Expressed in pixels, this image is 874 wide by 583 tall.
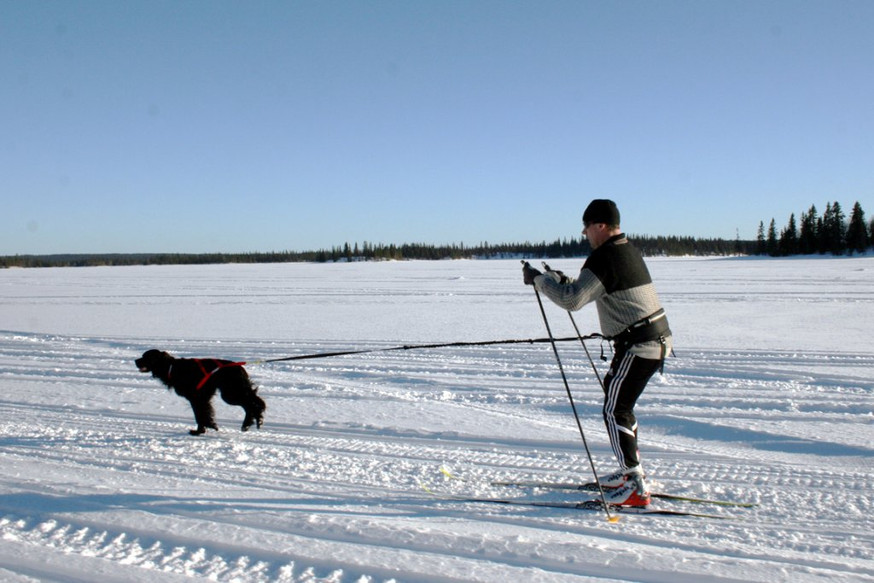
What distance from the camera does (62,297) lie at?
76.2 ft

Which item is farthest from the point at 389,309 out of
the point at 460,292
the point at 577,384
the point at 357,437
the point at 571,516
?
the point at 571,516

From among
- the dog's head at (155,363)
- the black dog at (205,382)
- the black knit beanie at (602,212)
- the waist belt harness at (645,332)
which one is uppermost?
the black knit beanie at (602,212)

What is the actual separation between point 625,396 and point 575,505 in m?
0.73

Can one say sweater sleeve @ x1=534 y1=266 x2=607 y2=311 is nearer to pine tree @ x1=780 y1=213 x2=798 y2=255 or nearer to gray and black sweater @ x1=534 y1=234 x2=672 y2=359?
gray and black sweater @ x1=534 y1=234 x2=672 y2=359

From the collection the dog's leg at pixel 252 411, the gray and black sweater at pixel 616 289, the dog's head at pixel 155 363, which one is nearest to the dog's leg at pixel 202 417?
the dog's leg at pixel 252 411

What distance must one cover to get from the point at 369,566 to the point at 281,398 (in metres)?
4.05

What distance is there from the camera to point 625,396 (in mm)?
3695

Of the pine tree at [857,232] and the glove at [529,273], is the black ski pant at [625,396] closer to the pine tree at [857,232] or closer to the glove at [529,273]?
the glove at [529,273]

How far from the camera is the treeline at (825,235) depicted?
59500 mm

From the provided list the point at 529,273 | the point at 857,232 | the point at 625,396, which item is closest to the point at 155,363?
the point at 529,273

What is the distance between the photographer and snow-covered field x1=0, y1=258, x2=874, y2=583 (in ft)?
9.97

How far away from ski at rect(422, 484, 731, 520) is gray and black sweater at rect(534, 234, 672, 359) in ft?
2.95

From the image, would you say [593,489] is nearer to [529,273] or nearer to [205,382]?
[529,273]

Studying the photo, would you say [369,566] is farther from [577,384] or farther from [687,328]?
[687,328]
